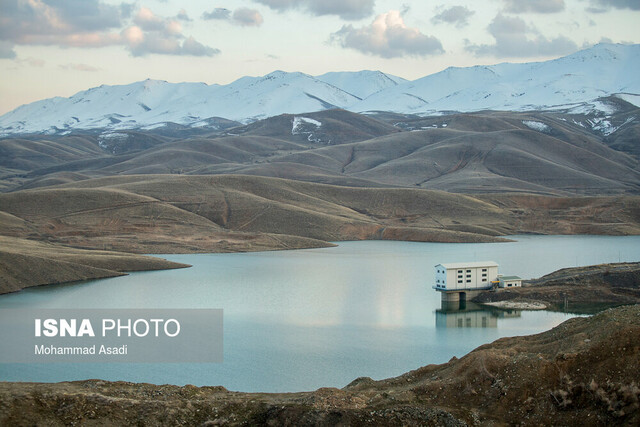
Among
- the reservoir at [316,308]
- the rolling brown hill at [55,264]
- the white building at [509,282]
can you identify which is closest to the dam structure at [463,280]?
the white building at [509,282]

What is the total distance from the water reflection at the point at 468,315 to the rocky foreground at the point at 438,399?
75.0ft

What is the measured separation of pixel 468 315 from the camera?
44688 mm

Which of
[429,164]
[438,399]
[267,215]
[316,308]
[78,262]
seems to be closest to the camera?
[438,399]

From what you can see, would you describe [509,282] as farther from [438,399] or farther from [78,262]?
[78,262]

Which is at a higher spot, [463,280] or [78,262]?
[78,262]

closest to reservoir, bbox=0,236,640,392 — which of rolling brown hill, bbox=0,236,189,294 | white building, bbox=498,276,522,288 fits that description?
rolling brown hill, bbox=0,236,189,294

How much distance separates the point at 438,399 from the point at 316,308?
86.4ft

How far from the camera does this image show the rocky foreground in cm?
1569

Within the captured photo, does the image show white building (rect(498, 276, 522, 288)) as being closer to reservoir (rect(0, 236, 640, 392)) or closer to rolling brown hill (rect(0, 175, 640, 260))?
reservoir (rect(0, 236, 640, 392))

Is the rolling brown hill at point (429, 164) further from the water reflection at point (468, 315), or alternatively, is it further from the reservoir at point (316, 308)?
the water reflection at point (468, 315)

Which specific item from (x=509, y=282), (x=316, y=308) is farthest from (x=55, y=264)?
(x=509, y=282)

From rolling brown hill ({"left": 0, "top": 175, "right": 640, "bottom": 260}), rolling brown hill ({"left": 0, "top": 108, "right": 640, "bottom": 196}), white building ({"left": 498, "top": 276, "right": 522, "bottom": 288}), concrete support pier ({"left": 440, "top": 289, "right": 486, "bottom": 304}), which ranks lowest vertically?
concrete support pier ({"left": 440, "top": 289, "right": 486, "bottom": 304})

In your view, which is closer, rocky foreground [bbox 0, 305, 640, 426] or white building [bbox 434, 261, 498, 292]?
rocky foreground [bbox 0, 305, 640, 426]

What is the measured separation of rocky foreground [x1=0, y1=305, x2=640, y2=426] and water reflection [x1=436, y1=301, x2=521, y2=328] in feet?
75.0
